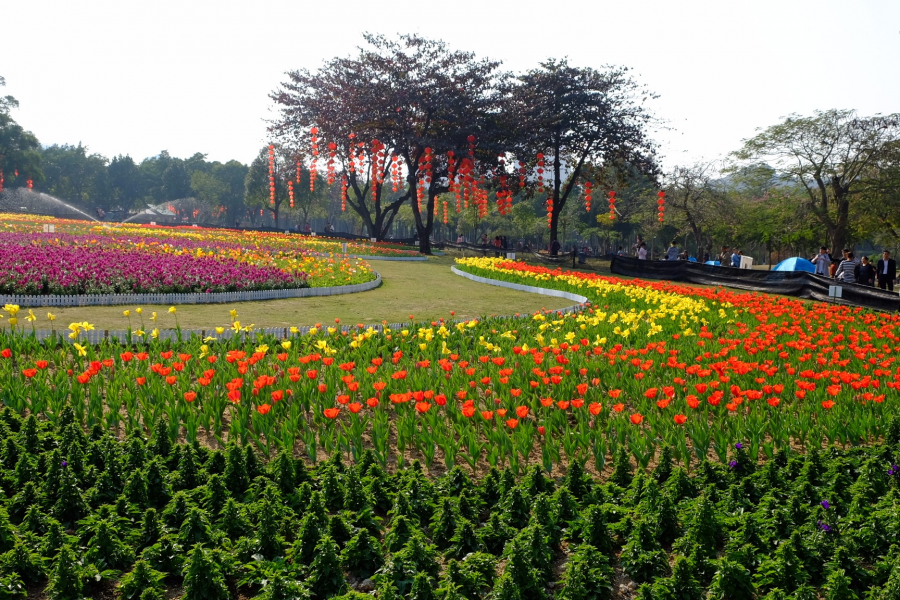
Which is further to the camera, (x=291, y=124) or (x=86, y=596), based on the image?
(x=291, y=124)

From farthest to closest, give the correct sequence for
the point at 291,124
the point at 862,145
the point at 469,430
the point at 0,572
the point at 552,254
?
the point at 291,124, the point at 552,254, the point at 862,145, the point at 469,430, the point at 0,572

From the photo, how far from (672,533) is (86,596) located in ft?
11.4

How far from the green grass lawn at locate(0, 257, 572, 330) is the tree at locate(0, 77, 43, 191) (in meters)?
72.7

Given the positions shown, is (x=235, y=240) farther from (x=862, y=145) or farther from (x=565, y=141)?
(x=862, y=145)

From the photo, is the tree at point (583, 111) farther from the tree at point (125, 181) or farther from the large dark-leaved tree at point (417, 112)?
the tree at point (125, 181)

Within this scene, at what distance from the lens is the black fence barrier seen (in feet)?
57.6

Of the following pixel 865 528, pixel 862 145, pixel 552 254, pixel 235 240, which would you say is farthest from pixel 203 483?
pixel 862 145

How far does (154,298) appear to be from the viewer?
1383cm

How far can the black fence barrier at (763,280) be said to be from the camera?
1755 cm

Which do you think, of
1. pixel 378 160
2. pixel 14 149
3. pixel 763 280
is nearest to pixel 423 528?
pixel 763 280

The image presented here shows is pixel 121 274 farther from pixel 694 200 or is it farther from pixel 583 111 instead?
pixel 694 200

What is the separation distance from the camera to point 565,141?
3828 cm

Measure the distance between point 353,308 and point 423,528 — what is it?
10.6m

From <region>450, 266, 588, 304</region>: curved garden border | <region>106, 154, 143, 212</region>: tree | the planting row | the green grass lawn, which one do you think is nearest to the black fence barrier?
<region>450, 266, 588, 304</region>: curved garden border
